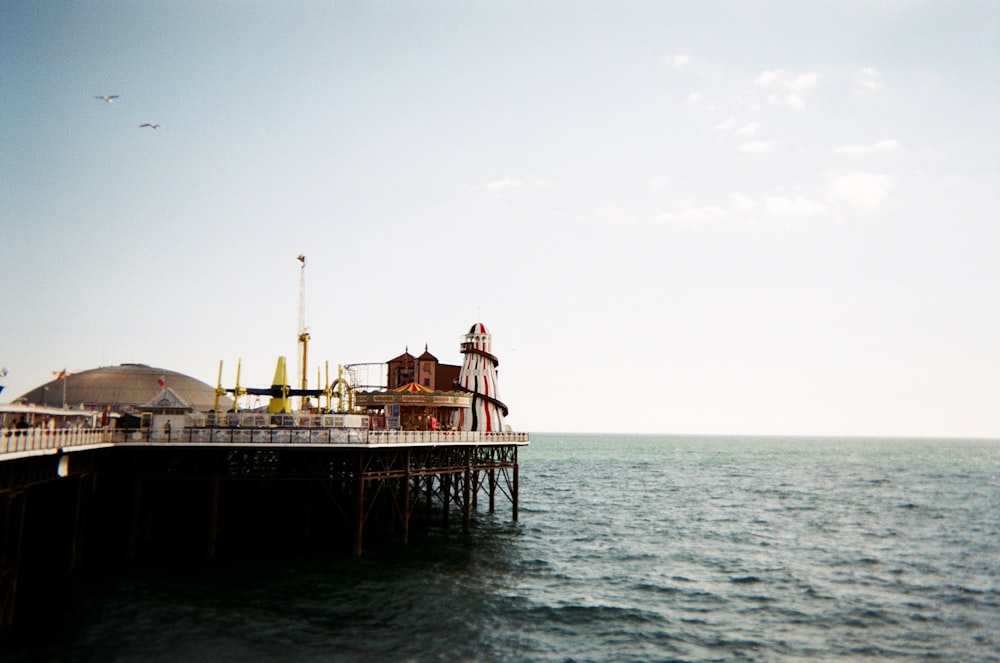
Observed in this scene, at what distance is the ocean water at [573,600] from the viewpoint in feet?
87.8

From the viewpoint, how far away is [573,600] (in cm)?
3475

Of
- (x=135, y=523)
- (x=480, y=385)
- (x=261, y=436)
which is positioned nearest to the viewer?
(x=135, y=523)

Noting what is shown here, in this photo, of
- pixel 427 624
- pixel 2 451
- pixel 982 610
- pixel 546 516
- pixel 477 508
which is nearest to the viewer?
pixel 2 451

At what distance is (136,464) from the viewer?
38781 mm

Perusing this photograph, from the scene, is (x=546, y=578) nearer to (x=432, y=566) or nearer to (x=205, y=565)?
(x=432, y=566)

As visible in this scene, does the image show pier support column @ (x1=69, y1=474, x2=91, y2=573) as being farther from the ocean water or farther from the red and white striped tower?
the red and white striped tower

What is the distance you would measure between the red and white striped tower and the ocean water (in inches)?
333

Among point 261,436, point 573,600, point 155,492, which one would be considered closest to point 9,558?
point 155,492

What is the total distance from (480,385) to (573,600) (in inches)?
1124

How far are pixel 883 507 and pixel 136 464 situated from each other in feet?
235

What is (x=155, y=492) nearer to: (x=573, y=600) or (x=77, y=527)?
(x=77, y=527)

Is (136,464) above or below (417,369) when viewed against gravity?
below

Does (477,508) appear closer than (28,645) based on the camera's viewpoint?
No

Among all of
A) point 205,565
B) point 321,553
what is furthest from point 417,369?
point 205,565
